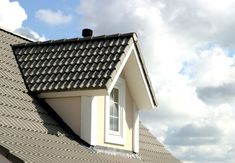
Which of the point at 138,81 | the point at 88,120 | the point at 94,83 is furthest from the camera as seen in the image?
the point at 138,81

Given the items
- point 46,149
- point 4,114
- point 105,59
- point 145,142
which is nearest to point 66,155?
point 46,149

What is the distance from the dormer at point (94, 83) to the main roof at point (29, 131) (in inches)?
10.3

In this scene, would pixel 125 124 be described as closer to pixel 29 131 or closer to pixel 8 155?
pixel 29 131

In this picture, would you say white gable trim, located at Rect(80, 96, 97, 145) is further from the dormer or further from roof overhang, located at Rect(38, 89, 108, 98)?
roof overhang, located at Rect(38, 89, 108, 98)

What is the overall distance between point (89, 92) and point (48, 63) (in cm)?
169

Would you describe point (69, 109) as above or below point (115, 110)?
below

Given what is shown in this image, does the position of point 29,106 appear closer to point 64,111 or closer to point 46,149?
point 64,111

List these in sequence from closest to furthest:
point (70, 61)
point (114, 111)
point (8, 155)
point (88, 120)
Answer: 1. point (8, 155)
2. point (88, 120)
3. point (70, 61)
4. point (114, 111)

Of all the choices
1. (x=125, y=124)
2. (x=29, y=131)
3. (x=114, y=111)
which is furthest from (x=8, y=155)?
(x=125, y=124)

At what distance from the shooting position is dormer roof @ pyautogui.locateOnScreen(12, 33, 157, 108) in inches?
454

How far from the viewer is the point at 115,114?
12.9 m

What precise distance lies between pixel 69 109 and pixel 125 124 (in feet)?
6.30

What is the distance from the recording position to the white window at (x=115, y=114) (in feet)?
40.4

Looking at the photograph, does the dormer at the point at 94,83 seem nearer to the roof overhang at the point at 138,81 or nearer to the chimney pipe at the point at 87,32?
the roof overhang at the point at 138,81
